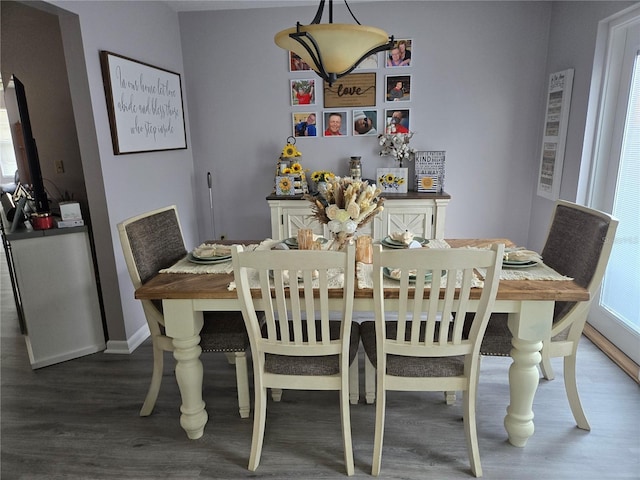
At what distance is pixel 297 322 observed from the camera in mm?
1628

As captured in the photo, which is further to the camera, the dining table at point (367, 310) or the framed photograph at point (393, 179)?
the framed photograph at point (393, 179)

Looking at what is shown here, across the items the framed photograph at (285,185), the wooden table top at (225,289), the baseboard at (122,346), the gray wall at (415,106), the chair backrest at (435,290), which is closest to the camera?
the chair backrest at (435,290)

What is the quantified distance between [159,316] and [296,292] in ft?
2.75

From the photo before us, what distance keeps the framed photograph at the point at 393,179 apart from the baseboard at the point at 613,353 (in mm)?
1734

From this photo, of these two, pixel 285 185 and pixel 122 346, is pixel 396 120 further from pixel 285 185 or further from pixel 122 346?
pixel 122 346

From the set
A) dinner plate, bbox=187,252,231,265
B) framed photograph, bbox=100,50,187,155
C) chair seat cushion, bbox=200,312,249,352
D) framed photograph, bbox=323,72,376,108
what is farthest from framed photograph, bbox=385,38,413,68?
chair seat cushion, bbox=200,312,249,352

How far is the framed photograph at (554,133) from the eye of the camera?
10.3ft

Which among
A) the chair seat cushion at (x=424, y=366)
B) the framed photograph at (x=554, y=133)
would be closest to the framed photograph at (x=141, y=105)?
the chair seat cushion at (x=424, y=366)

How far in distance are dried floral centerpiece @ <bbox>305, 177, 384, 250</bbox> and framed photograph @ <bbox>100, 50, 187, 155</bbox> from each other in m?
1.59

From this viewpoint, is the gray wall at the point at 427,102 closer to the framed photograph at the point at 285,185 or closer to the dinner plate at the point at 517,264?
the framed photograph at the point at 285,185

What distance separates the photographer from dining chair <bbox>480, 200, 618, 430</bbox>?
1772 millimetres

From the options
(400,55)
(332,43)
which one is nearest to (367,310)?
(332,43)

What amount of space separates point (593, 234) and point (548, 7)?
2537mm

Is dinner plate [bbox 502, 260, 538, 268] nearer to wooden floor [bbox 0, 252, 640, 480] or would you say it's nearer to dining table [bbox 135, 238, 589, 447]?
dining table [bbox 135, 238, 589, 447]
